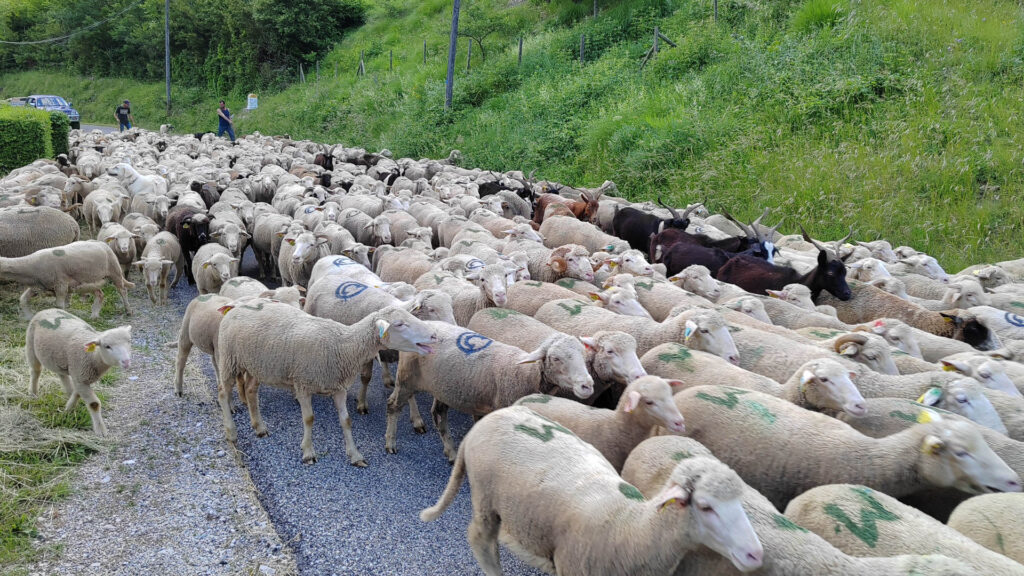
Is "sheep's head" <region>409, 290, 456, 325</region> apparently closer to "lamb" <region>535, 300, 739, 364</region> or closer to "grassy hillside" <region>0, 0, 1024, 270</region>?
"lamb" <region>535, 300, 739, 364</region>

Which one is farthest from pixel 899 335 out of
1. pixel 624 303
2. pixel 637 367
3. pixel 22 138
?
pixel 22 138

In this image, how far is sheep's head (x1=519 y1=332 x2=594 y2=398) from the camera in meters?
4.52

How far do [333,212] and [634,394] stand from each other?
7745mm

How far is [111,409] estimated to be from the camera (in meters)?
5.84

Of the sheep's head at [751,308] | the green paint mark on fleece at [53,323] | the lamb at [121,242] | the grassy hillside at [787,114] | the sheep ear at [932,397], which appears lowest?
the lamb at [121,242]

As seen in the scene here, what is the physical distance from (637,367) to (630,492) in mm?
1501

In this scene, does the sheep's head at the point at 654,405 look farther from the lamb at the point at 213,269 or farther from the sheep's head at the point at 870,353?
the lamb at the point at 213,269

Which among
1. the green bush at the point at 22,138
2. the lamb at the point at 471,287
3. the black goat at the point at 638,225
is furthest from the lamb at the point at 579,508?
the green bush at the point at 22,138

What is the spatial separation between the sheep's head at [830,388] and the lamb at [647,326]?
32.8 inches

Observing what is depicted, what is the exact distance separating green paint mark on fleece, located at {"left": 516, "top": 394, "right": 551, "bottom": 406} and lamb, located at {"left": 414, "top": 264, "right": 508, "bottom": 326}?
176 centimetres

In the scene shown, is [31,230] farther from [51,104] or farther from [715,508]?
[51,104]

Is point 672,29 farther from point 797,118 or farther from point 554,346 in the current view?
point 554,346

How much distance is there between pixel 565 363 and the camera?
4613mm

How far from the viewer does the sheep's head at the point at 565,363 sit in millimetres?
4520
